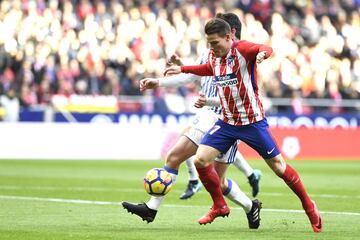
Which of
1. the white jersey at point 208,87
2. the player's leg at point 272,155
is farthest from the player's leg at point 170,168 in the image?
the player's leg at point 272,155

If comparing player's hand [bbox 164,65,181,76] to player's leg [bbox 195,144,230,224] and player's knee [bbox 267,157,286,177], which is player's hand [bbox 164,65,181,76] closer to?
player's leg [bbox 195,144,230,224]

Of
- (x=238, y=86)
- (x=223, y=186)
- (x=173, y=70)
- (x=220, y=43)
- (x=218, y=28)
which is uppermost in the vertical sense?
(x=218, y=28)

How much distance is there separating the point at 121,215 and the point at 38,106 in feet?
46.5

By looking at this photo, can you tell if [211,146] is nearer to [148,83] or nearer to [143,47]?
[148,83]

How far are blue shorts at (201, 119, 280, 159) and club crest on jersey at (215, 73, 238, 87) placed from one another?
1.43ft

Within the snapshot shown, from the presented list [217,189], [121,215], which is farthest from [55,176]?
[217,189]

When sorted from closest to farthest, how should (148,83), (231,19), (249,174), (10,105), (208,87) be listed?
(148,83) → (231,19) → (208,87) → (249,174) → (10,105)

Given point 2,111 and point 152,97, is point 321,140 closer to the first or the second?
point 152,97

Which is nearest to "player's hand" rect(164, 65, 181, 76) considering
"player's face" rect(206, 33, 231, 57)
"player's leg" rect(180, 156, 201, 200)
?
"player's face" rect(206, 33, 231, 57)

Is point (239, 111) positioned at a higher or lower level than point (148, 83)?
lower

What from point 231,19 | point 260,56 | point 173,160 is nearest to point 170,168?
point 173,160

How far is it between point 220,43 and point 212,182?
5.37ft

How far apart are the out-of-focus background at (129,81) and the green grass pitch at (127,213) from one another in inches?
144

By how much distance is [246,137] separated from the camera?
10.2 metres
